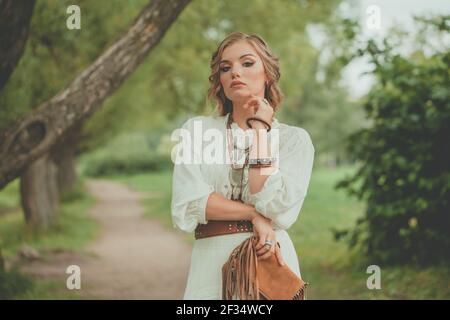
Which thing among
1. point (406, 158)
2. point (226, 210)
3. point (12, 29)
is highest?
point (12, 29)

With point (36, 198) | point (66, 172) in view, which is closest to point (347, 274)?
point (36, 198)

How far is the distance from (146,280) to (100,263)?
1.57m

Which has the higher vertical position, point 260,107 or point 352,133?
point 352,133

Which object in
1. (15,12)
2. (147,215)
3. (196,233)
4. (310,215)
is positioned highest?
(147,215)

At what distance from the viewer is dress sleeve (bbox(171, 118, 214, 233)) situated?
7.88 ft

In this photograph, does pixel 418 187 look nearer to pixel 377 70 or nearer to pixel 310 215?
pixel 377 70

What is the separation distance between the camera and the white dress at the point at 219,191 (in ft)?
7.79

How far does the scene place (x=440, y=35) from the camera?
6707mm

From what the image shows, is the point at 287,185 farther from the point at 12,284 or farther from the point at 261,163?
the point at 12,284

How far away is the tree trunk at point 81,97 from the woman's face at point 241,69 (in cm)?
314

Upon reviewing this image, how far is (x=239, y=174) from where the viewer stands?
2479 mm

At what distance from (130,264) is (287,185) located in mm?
8347
